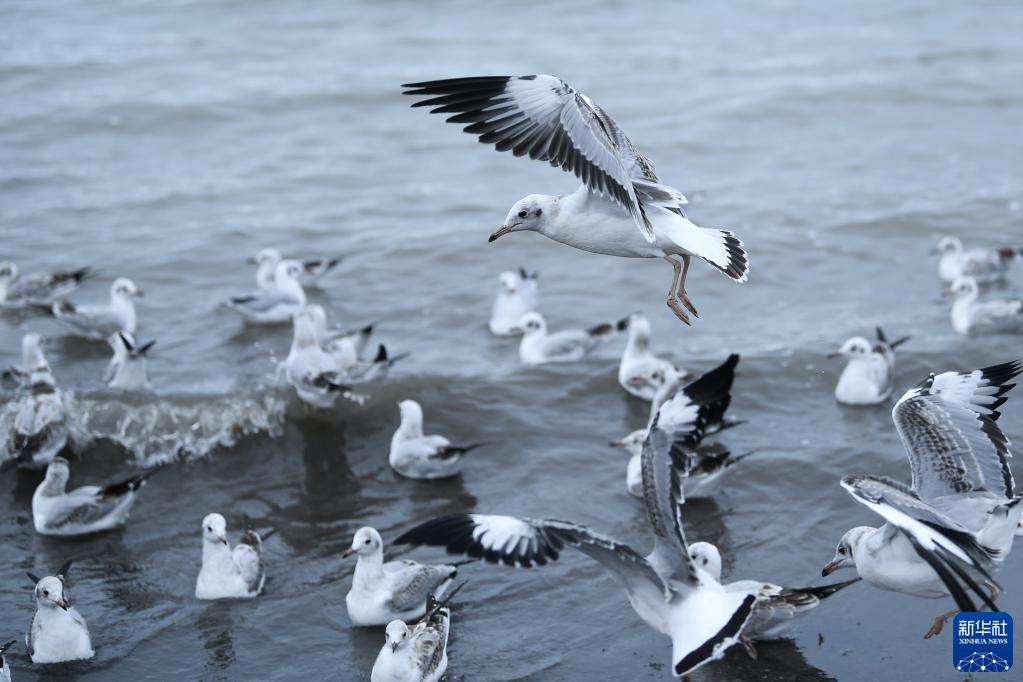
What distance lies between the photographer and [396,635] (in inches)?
264

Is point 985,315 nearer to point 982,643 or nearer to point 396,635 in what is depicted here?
point 982,643

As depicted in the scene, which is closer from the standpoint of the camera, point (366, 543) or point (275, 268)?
point (366, 543)

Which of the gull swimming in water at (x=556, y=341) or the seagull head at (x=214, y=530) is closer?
the seagull head at (x=214, y=530)

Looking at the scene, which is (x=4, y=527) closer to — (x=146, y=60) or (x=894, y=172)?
(x=894, y=172)

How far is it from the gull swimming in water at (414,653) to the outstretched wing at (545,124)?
244 centimetres

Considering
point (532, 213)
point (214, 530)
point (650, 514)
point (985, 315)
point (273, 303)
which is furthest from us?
point (273, 303)

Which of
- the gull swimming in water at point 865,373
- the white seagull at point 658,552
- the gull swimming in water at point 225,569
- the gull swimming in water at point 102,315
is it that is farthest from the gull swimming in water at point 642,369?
the gull swimming in water at point 102,315

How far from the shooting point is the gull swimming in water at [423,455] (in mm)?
9297

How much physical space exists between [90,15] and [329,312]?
14718 mm

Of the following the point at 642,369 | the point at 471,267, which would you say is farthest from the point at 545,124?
the point at 471,267

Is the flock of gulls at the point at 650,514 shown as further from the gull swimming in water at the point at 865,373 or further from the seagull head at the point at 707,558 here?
the gull swimming in water at the point at 865,373

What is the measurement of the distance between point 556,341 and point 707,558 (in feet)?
14.9

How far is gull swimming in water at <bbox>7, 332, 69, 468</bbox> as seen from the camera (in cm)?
960

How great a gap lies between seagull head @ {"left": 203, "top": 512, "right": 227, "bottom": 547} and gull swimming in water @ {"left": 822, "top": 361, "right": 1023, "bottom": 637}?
3.64 m
